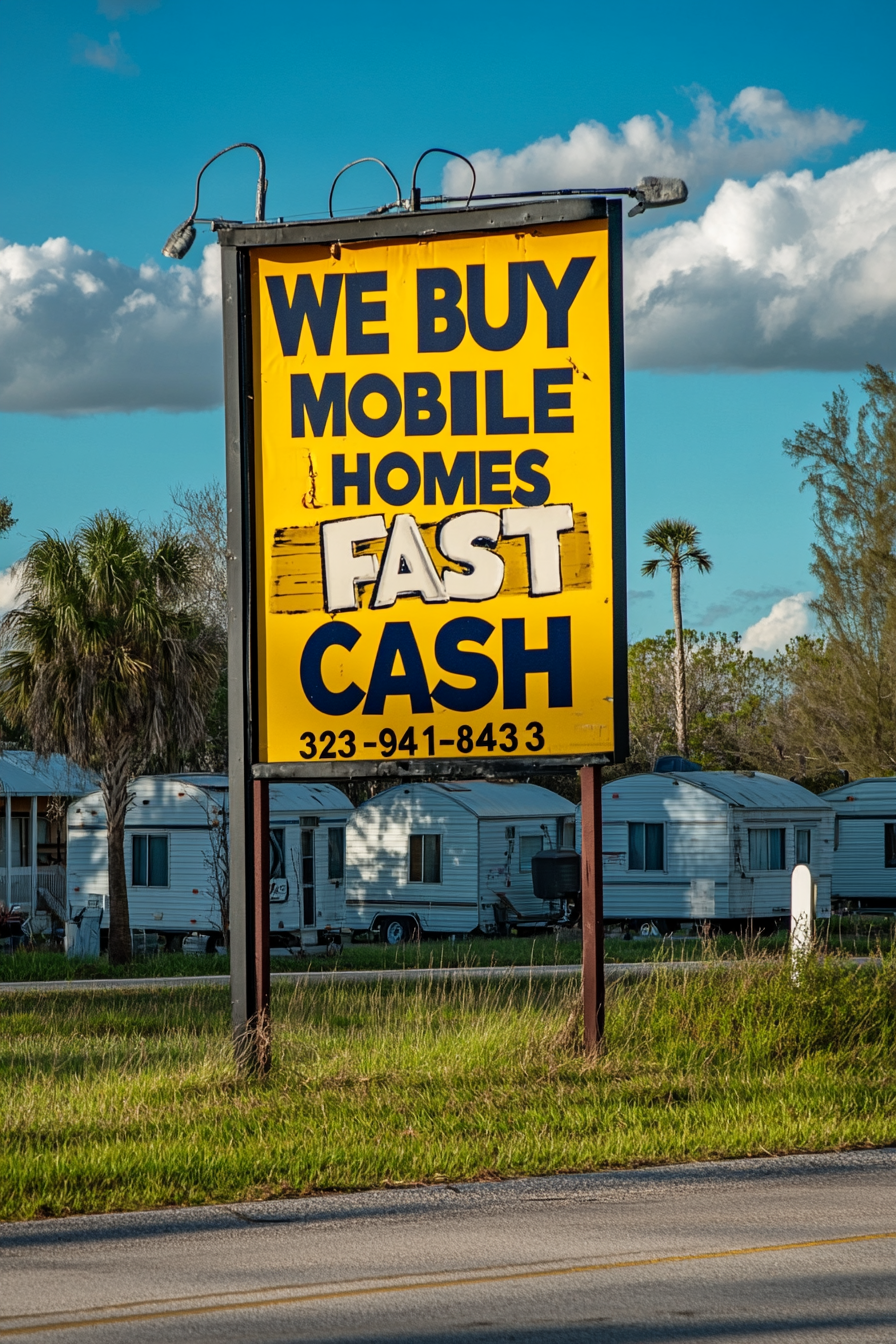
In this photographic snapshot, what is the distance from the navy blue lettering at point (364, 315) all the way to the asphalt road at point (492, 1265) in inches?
209

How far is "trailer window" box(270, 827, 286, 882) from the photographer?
2509 cm

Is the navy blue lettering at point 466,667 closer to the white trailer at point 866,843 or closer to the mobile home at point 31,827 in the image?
the mobile home at point 31,827

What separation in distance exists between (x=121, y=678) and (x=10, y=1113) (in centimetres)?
1331

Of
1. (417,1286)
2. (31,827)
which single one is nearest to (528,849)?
(31,827)

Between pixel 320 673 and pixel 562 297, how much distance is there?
9.43 ft

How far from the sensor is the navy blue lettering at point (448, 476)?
9703mm

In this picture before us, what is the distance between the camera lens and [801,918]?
1096 centimetres

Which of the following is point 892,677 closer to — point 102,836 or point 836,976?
point 102,836

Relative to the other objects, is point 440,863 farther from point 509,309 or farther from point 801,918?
point 509,309

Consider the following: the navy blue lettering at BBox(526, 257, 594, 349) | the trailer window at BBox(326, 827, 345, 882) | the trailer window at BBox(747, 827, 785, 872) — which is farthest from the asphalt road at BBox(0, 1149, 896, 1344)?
the trailer window at BBox(747, 827, 785, 872)

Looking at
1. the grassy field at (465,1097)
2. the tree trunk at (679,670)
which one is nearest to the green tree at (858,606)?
the tree trunk at (679,670)

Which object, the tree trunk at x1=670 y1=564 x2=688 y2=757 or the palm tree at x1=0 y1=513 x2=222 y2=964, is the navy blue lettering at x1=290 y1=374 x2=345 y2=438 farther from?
the tree trunk at x1=670 y1=564 x2=688 y2=757

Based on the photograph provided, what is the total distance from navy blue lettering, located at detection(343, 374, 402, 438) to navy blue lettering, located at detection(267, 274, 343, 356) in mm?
355

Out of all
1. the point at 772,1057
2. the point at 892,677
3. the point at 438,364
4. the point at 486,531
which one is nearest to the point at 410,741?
the point at 486,531
